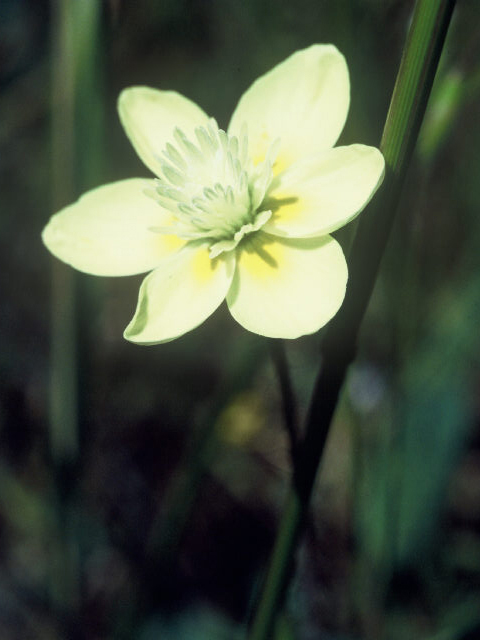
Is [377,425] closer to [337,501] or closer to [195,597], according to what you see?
[337,501]

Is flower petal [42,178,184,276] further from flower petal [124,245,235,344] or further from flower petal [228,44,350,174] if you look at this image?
flower petal [228,44,350,174]

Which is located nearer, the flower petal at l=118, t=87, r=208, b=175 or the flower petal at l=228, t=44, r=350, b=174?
the flower petal at l=228, t=44, r=350, b=174

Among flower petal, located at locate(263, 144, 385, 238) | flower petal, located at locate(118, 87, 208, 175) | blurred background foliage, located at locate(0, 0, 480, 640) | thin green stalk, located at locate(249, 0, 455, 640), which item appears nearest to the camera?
thin green stalk, located at locate(249, 0, 455, 640)

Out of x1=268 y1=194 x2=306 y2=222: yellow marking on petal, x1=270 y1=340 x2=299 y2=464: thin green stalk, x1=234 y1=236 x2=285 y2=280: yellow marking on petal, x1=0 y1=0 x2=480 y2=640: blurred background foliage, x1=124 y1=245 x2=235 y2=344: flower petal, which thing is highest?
x1=268 y1=194 x2=306 y2=222: yellow marking on petal

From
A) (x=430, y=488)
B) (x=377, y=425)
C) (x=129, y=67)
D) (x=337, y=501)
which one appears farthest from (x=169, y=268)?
(x=129, y=67)

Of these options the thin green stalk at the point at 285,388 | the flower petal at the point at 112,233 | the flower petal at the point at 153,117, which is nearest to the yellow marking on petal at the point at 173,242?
the flower petal at the point at 112,233

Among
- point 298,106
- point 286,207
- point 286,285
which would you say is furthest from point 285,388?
point 298,106

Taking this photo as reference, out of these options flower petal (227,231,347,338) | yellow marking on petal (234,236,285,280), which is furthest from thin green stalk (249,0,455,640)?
yellow marking on petal (234,236,285,280)
